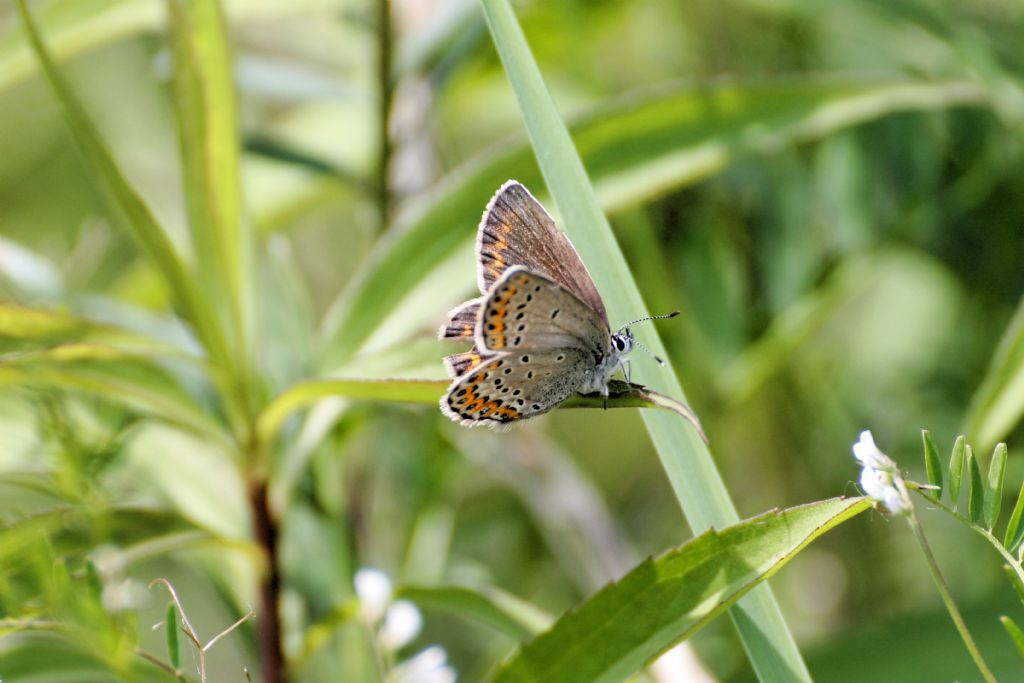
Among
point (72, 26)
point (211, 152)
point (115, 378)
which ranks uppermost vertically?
point (72, 26)

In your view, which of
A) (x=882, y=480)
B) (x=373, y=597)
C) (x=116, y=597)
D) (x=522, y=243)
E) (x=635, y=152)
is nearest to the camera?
(x=882, y=480)

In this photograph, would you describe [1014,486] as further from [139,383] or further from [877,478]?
[139,383]

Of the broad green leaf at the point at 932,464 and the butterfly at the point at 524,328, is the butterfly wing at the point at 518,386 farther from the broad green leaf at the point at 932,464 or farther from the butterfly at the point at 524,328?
the broad green leaf at the point at 932,464

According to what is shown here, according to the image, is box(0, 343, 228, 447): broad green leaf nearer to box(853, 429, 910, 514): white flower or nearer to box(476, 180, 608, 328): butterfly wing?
box(476, 180, 608, 328): butterfly wing

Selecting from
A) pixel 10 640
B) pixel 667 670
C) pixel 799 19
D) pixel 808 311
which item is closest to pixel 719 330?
pixel 808 311

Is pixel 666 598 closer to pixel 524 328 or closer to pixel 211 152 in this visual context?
pixel 524 328

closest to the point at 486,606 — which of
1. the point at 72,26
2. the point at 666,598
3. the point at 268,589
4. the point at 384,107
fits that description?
the point at 268,589
